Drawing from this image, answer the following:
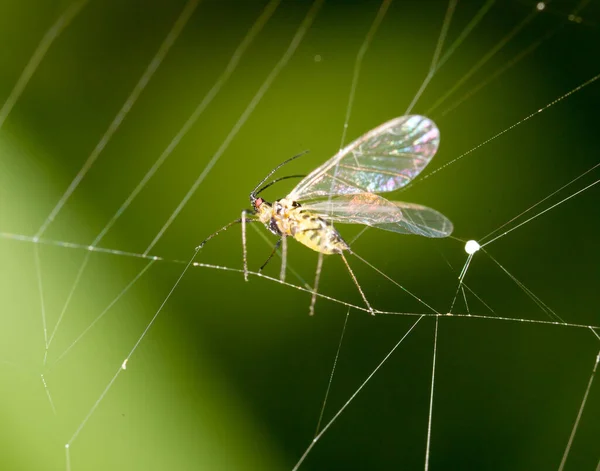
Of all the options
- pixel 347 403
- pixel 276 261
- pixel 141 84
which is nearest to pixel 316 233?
pixel 276 261

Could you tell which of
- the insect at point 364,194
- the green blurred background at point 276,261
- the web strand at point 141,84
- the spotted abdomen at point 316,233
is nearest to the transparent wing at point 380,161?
the insect at point 364,194

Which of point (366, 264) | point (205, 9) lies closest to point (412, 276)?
point (366, 264)

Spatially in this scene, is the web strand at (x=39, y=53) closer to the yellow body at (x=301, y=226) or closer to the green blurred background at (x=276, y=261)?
the green blurred background at (x=276, y=261)

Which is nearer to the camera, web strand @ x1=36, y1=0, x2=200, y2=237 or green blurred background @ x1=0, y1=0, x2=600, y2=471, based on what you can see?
green blurred background @ x1=0, y1=0, x2=600, y2=471

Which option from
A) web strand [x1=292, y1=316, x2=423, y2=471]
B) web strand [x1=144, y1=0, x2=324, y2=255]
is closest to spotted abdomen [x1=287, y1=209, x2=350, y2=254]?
web strand [x1=292, y1=316, x2=423, y2=471]

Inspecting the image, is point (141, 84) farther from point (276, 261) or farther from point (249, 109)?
point (276, 261)

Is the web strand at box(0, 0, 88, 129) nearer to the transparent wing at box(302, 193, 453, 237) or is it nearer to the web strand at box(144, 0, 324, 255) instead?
the web strand at box(144, 0, 324, 255)
